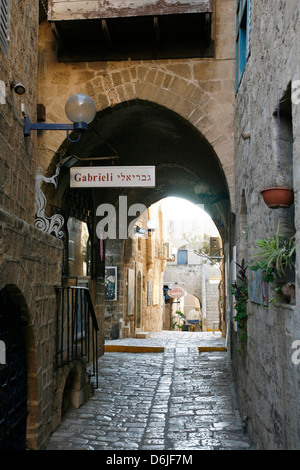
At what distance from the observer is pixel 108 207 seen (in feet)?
36.3

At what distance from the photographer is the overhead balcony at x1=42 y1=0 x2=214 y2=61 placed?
Answer: 6820 millimetres

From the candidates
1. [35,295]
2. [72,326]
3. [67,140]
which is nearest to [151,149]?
[67,140]

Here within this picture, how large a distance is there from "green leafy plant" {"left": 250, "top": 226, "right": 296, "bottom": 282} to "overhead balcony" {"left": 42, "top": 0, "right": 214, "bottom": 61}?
439cm

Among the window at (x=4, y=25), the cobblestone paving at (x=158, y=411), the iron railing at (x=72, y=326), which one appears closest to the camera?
the window at (x=4, y=25)

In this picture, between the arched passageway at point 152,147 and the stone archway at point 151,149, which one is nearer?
the stone archway at point 151,149

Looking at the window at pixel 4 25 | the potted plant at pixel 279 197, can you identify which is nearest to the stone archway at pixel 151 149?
the window at pixel 4 25

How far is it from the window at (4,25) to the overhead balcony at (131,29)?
2.09 metres

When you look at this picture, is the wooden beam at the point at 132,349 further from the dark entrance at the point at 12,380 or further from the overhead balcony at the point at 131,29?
the dark entrance at the point at 12,380

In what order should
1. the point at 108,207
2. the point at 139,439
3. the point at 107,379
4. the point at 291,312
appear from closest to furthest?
the point at 291,312
the point at 139,439
the point at 107,379
the point at 108,207

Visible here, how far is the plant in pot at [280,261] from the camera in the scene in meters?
3.36

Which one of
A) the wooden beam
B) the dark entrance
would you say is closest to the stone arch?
the dark entrance
